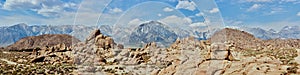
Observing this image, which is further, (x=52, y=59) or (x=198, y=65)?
(x=52, y=59)

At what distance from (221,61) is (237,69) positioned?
4.40 ft

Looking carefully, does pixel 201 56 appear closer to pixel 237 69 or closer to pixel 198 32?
pixel 237 69

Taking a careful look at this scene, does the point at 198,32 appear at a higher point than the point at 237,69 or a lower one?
higher

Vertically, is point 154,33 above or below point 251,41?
above

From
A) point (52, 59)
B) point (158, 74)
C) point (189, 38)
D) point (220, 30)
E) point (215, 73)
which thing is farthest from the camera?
point (52, 59)

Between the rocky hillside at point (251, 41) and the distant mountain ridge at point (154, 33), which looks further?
the rocky hillside at point (251, 41)

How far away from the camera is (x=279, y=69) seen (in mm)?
17344

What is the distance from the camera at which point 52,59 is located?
60.2m

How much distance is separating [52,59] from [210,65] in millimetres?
45626

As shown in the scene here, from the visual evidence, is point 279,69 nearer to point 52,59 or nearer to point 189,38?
point 189,38

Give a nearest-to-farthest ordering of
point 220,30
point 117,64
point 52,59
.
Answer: point 220,30 → point 117,64 → point 52,59

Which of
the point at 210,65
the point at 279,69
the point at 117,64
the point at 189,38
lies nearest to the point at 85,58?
the point at 189,38

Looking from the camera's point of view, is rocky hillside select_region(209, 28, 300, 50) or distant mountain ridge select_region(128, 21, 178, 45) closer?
distant mountain ridge select_region(128, 21, 178, 45)

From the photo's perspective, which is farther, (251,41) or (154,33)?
(251,41)
